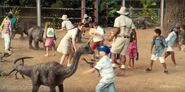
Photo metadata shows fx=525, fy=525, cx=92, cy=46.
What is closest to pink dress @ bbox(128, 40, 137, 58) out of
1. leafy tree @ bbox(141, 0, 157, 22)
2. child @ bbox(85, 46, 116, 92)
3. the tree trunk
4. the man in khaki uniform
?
the man in khaki uniform

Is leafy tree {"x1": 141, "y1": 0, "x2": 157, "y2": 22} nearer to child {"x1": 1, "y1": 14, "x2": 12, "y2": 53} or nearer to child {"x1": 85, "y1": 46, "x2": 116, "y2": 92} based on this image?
child {"x1": 1, "y1": 14, "x2": 12, "y2": 53}

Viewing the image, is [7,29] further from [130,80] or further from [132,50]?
[130,80]

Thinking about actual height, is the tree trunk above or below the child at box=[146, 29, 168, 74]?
above

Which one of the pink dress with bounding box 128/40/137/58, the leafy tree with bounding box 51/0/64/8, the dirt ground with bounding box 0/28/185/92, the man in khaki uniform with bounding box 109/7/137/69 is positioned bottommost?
the dirt ground with bounding box 0/28/185/92

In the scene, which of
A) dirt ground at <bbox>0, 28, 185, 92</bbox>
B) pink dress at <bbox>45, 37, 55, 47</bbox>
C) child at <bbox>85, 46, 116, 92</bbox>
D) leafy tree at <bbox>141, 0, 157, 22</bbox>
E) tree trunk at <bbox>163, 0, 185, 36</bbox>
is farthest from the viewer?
leafy tree at <bbox>141, 0, 157, 22</bbox>

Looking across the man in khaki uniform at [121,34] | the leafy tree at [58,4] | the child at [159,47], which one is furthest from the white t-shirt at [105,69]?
the leafy tree at [58,4]

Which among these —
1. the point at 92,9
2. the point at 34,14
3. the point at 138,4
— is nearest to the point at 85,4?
the point at 92,9

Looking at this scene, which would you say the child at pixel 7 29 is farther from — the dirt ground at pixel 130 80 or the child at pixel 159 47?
the child at pixel 159 47

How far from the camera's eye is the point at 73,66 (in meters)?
11.2

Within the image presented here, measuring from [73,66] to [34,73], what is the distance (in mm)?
857

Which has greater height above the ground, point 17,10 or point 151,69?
point 17,10

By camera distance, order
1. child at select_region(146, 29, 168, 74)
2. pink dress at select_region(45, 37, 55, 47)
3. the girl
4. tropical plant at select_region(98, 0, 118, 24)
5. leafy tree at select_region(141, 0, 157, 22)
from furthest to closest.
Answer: leafy tree at select_region(141, 0, 157, 22), tropical plant at select_region(98, 0, 118, 24), pink dress at select_region(45, 37, 55, 47), the girl, child at select_region(146, 29, 168, 74)

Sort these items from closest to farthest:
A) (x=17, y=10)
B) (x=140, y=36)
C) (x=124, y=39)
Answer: (x=124, y=39) < (x=140, y=36) < (x=17, y=10)

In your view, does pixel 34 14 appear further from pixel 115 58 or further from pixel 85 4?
pixel 115 58
